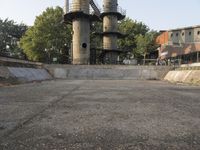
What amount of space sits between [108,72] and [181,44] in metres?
21.2

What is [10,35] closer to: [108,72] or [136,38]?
[136,38]

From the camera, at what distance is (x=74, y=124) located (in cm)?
935

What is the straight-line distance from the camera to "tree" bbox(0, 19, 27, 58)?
281ft

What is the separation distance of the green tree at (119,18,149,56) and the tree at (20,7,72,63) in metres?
16.2

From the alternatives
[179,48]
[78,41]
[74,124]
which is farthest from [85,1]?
[74,124]

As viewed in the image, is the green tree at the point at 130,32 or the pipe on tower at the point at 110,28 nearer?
the pipe on tower at the point at 110,28

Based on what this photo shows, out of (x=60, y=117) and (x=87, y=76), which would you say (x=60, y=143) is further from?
(x=87, y=76)

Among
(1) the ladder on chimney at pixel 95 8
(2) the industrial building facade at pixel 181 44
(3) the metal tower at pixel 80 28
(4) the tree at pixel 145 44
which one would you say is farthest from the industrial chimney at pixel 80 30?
(4) the tree at pixel 145 44

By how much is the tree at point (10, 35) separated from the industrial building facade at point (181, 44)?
129 ft

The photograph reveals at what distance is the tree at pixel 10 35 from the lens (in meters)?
85.7

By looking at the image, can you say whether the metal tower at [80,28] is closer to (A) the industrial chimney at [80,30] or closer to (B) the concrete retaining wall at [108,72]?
(A) the industrial chimney at [80,30]

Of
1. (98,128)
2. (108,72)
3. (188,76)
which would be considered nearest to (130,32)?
(108,72)

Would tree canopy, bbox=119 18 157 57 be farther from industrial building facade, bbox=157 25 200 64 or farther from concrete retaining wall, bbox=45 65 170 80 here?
concrete retaining wall, bbox=45 65 170 80

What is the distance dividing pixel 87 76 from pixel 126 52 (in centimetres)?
3083
